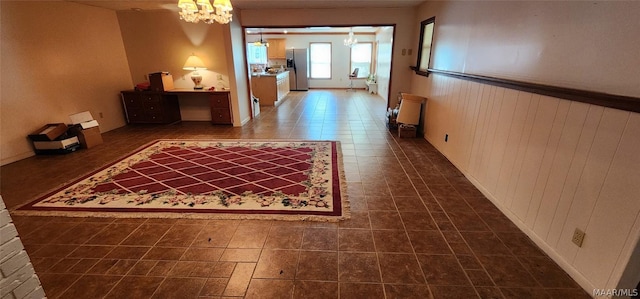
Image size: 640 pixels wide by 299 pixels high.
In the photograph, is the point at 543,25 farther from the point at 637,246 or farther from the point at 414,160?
the point at 414,160

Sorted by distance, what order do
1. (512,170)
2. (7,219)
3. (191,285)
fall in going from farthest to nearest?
(512,170) < (191,285) < (7,219)

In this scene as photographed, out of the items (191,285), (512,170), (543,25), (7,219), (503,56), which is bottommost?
(191,285)

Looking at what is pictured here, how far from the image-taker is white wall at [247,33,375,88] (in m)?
11.5

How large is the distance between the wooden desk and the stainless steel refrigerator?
18.8 feet

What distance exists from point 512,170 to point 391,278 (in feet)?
5.13

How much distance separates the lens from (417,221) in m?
2.45

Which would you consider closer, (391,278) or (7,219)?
(7,219)

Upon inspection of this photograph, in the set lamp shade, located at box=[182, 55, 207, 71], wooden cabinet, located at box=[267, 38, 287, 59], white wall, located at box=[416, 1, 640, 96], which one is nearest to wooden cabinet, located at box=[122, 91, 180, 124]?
lamp shade, located at box=[182, 55, 207, 71]

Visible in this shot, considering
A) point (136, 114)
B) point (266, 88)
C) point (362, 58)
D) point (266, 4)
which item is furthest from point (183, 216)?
point (362, 58)

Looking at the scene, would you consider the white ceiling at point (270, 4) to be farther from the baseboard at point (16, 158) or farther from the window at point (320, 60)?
the window at point (320, 60)

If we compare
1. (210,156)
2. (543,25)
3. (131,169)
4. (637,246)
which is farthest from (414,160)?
(131,169)

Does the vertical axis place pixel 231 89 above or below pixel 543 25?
below

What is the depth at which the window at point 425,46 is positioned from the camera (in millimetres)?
5023

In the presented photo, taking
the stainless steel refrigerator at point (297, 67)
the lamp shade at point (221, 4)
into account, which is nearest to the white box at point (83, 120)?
the lamp shade at point (221, 4)
